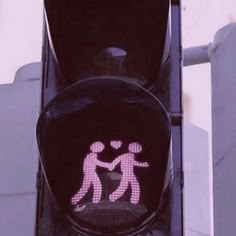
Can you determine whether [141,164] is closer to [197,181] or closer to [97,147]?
[97,147]

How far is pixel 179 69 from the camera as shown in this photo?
1.70 meters

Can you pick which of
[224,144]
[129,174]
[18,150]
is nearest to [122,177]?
[129,174]

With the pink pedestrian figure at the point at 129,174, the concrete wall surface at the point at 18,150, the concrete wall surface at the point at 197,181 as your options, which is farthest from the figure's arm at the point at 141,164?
the concrete wall surface at the point at 197,181

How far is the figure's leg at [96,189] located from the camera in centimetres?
146

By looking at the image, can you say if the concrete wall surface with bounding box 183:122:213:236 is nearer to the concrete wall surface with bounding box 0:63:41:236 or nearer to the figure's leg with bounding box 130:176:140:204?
the concrete wall surface with bounding box 0:63:41:236

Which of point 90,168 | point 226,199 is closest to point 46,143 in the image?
point 90,168

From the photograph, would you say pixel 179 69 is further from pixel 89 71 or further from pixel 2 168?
pixel 2 168

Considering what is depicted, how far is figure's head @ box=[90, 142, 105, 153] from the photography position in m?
1.49

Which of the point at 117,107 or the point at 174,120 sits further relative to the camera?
the point at 174,120

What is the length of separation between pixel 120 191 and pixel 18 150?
8.62 ft

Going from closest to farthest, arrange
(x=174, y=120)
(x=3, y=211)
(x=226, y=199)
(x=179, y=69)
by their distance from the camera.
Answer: (x=174, y=120) < (x=179, y=69) < (x=226, y=199) < (x=3, y=211)

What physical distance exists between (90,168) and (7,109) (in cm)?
265

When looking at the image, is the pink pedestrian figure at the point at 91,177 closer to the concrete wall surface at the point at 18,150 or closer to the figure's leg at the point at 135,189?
the figure's leg at the point at 135,189

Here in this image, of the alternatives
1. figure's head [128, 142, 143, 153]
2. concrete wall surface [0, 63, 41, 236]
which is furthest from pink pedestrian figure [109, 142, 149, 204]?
concrete wall surface [0, 63, 41, 236]
